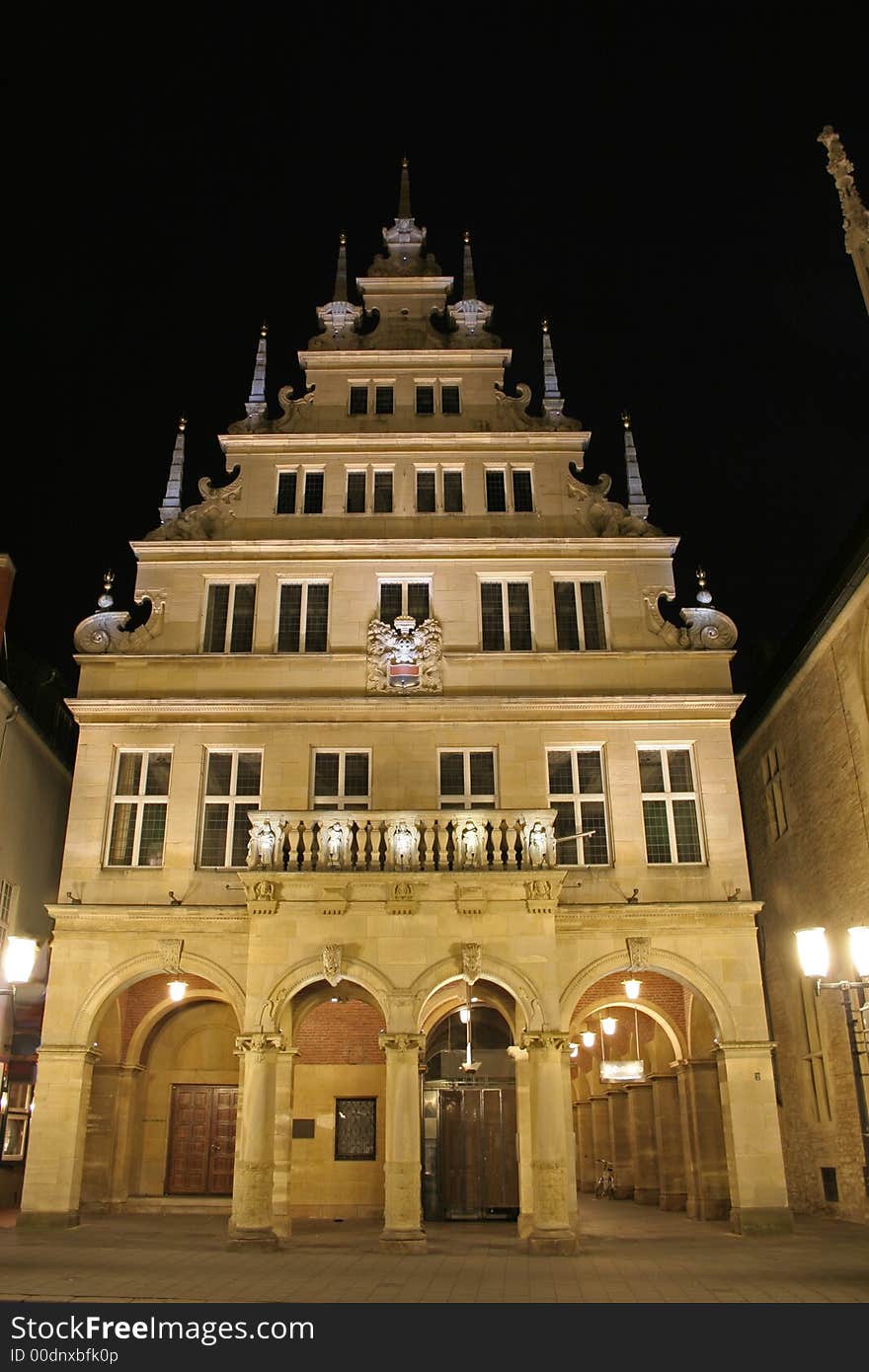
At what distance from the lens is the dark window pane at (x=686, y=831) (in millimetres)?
25281

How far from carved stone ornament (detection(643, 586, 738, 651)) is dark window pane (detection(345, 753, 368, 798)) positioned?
793cm

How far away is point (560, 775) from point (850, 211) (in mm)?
13464

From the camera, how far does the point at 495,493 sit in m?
29.0

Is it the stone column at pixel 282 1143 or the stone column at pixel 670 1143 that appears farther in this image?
the stone column at pixel 670 1143

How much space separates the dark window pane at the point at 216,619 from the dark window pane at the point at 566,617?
8.40 meters

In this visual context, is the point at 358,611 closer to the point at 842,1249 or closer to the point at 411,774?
the point at 411,774

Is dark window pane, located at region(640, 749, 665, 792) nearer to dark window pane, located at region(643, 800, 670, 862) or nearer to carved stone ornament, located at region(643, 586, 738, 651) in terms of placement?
dark window pane, located at region(643, 800, 670, 862)

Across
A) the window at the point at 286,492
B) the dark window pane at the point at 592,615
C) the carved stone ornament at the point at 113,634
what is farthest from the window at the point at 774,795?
the carved stone ornament at the point at 113,634

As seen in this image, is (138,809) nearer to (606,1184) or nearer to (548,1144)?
(548,1144)

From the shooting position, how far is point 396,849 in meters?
22.2

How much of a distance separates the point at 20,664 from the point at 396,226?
17.1m

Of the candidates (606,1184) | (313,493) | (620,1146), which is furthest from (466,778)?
(606,1184)

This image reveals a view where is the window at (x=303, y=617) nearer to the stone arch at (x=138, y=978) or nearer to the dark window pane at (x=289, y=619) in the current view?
the dark window pane at (x=289, y=619)

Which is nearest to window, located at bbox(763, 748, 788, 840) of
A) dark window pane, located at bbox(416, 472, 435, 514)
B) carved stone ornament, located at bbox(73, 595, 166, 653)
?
dark window pane, located at bbox(416, 472, 435, 514)
